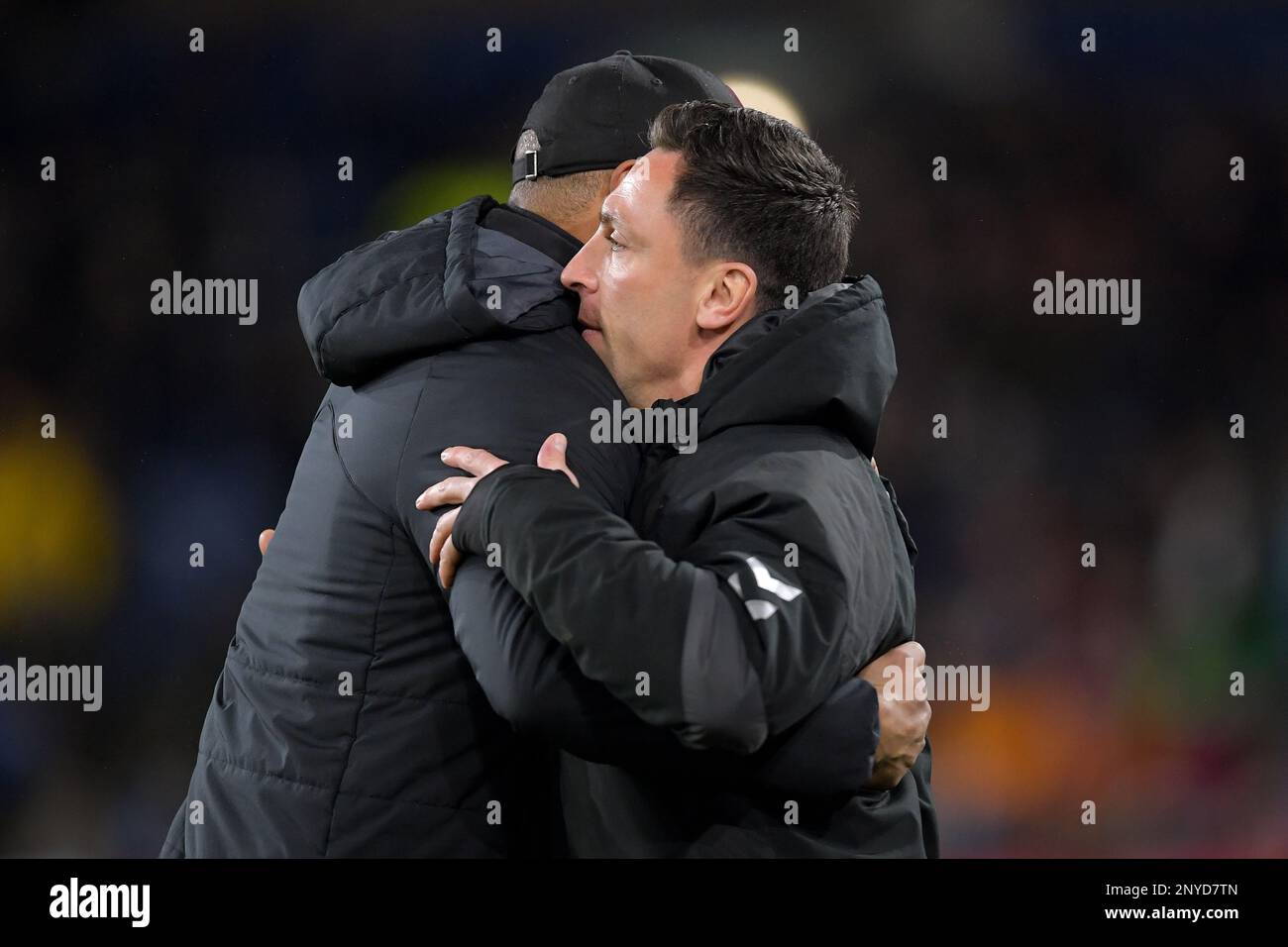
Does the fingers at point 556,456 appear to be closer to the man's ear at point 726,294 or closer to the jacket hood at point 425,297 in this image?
the jacket hood at point 425,297

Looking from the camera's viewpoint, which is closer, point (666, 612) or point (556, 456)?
point (666, 612)

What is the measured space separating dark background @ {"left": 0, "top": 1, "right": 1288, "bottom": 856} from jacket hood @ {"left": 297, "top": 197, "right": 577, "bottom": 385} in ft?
6.50

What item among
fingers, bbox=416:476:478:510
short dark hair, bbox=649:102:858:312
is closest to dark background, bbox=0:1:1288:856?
short dark hair, bbox=649:102:858:312

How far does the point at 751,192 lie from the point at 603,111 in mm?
300

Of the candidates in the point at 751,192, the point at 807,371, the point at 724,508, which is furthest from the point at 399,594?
the point at 751,192

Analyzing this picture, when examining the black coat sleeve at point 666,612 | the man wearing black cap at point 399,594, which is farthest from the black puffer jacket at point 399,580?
the black coat sleeve at point 666,612

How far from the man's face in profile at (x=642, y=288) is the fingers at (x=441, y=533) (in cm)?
35

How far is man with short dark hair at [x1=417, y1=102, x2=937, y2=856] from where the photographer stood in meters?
1.17

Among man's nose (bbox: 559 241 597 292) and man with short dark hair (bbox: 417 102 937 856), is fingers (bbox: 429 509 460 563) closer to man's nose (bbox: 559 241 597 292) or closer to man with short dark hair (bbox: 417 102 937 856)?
man with short dark hair (bbox: 417 102 937 856)

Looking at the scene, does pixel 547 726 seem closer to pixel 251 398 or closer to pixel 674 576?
pixel 674 576

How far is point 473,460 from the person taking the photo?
132 centimetres

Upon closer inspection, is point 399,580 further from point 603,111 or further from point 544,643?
point 603,111

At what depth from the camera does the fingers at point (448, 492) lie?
1295 millimetres
